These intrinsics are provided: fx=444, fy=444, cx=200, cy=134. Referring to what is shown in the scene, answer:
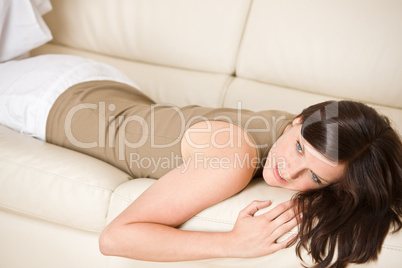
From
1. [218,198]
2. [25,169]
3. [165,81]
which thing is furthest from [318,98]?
[25,169]

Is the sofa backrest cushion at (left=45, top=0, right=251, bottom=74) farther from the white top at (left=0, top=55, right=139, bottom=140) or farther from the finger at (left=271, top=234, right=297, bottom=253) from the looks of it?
the finger at (left=271, top=234, right=297, bottom=253)

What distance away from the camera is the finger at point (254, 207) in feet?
3.73

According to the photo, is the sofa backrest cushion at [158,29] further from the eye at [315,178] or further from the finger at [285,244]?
the finger at [285,244]

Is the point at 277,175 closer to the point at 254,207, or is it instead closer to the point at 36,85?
the point at 254,207

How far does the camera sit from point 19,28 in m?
1.86

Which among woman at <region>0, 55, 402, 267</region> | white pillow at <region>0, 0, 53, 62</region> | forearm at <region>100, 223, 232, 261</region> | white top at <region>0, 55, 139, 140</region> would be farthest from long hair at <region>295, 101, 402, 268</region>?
white pillow at <region>0, 0, 53, 62</region>

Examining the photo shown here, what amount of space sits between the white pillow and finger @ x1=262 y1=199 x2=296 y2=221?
1.31 meters

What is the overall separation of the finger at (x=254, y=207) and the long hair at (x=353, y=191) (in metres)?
0.09

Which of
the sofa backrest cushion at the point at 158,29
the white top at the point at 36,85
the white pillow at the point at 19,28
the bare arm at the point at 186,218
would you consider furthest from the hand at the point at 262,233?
the white pillow at the point at 19,28

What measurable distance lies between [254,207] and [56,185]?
1.91ft

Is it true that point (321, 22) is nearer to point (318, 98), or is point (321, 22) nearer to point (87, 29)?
point (318, 98)

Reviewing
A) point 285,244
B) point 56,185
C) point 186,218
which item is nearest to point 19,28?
point 56,185

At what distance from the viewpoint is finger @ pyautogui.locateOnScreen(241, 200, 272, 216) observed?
1.14 metres

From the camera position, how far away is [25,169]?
1.32 meters
